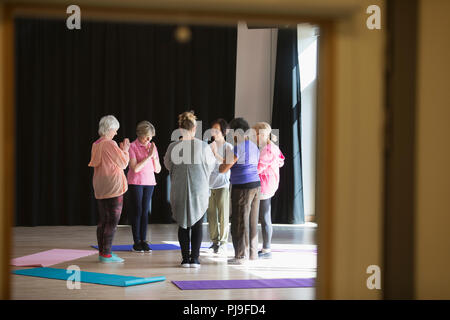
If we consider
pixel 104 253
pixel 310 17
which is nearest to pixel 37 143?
pixel 104 253

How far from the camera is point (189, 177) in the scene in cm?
483

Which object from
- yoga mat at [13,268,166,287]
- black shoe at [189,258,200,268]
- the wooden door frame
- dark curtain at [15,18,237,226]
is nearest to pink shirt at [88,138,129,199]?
yoga mat at [13,268,166,287]

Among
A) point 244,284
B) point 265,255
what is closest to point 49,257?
point 265,255

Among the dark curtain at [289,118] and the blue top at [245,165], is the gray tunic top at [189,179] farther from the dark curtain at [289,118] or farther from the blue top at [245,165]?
the dark curtain at [289,118]

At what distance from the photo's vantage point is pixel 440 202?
9.61 ft

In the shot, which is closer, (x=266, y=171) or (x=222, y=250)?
(x=266, y=171)

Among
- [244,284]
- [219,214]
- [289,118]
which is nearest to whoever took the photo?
[244,284]

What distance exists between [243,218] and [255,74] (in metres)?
4.13

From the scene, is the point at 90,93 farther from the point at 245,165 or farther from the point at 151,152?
the point at 245,165

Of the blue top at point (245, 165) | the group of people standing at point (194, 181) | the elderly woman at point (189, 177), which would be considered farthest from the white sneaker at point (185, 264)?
the blue top at point (245, 165)

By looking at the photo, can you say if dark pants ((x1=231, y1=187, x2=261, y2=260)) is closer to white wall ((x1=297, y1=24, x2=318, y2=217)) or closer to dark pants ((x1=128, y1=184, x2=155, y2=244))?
A: dark pants ((x1=128, y1=184, x2=155, y2=244))

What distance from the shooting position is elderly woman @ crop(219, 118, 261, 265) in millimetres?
5066

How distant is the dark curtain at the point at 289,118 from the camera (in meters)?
8.50
